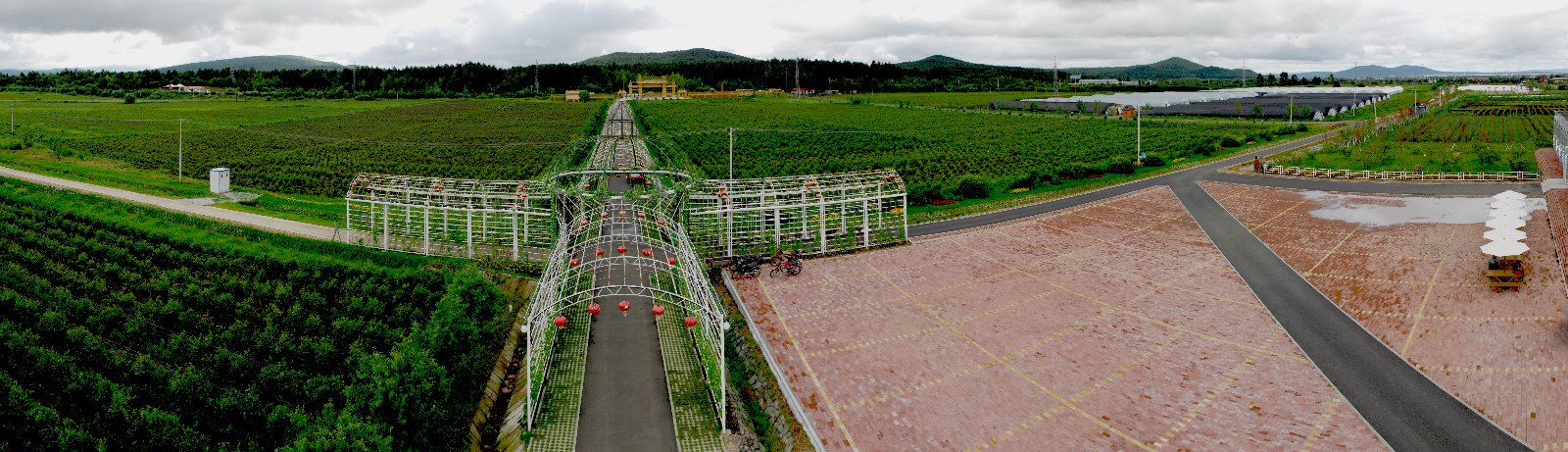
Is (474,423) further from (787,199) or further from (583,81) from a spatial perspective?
(583,81)

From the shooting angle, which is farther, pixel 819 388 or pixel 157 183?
pixel 157 183

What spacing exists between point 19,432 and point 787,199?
21.6 metres

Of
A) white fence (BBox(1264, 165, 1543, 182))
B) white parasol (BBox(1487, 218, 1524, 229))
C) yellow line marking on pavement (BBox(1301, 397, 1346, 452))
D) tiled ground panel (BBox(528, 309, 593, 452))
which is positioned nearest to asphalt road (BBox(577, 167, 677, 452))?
tiled ground panel (BBox(528, 309, 593, 452))

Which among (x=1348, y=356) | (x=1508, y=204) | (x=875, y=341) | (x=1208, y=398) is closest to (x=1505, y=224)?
(x=1508, y=204)

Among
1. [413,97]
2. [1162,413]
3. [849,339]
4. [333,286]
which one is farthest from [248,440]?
[413,97]

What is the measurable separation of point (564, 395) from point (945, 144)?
54719 mm

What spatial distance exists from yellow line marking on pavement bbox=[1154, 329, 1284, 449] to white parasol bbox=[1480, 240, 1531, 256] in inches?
341

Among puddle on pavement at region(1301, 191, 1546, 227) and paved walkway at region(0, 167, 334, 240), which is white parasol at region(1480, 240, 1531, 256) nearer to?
puddle on pavement at region(1301, 191, 1546, 227)

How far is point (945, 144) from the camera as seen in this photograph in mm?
67375

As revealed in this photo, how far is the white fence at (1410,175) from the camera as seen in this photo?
41656 mm

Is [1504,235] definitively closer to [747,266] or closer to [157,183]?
[747,266]

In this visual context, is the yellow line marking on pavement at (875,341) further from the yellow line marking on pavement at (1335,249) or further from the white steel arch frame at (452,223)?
the yellow line marking on pavement at (1335,249)

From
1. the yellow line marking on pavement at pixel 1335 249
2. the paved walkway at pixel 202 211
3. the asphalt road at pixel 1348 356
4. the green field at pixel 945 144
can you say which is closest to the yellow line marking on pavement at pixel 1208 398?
the asphalt road at pixel 1348 356

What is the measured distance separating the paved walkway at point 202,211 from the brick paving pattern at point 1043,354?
1637 cm
